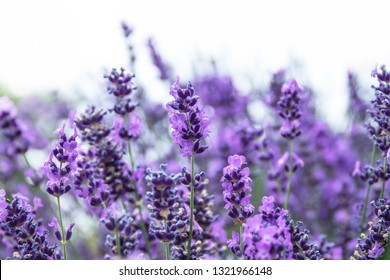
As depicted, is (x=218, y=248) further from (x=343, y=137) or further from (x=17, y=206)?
(x=343, y=137)

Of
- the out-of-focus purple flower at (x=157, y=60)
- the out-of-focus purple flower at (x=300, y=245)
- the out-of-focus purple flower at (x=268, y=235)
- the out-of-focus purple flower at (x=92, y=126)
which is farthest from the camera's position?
the out-of-focus purple flower at (x=157, y=60)

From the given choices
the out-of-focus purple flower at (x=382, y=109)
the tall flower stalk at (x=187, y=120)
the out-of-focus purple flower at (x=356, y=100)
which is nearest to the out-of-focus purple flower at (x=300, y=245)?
the tall flower stalk at (x=187, y=120)

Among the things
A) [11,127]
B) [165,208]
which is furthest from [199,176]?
[11,127]

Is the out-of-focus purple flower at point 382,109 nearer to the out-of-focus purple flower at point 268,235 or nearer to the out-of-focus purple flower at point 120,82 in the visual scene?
the out-of-focus purple flower at point 268,235

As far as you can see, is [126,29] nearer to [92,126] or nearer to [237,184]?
[92,126]

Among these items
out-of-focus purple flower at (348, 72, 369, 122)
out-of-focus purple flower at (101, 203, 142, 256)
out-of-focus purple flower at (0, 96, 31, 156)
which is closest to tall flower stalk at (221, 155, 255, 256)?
out-of-focus purple flower at (101, 203, 142, 256)

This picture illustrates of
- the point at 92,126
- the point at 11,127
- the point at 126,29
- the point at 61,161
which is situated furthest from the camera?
the point at 126,29

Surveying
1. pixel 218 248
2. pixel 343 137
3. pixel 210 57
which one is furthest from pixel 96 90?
pixel 218 248
